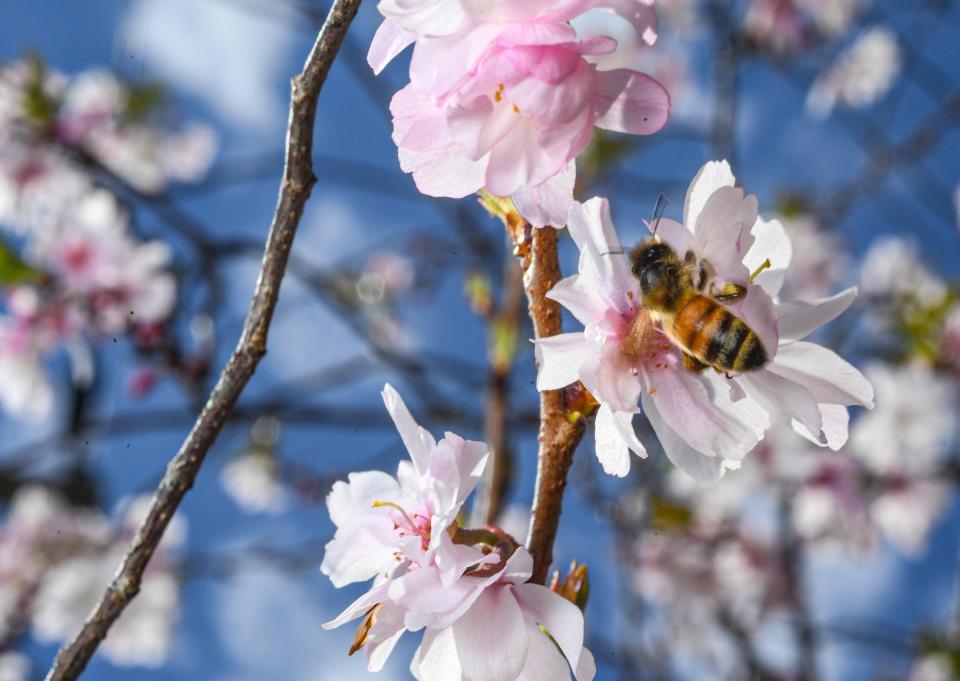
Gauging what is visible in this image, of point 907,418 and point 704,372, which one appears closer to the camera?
point 704,372

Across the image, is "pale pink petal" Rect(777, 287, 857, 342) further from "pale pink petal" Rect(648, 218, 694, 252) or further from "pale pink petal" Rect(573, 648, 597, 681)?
"pale pink petal" Rect(573, 648, 597, 681)

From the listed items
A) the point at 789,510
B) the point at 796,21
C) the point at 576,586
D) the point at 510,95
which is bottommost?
the point at 789,510

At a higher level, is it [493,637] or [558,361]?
[558,361]

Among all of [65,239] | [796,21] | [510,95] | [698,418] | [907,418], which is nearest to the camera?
[510,95]

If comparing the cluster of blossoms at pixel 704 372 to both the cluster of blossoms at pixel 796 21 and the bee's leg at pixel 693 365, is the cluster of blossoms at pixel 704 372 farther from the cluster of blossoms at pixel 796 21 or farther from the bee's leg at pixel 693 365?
the cluster of blossoms at pixel 796 21

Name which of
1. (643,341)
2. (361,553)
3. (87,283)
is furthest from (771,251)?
(87,283)

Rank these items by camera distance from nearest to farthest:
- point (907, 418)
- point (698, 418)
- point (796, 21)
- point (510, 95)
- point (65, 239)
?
point (510, 95) < point (698, 418) < point (65, 239) < point (907, 418) < point (796, 21)

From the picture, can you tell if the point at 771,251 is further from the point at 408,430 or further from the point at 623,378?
the point at 408,430
